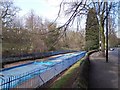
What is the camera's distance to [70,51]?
72.3 meters

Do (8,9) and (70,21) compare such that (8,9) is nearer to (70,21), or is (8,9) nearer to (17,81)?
(17,81)

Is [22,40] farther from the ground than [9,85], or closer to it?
farther from the ground

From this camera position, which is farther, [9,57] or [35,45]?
[35,45]

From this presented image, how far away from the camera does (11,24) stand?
4081 centimetres

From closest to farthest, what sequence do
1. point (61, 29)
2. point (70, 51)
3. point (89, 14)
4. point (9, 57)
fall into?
point (61, 29)
point (89, 14)
point (9, 57)
point (70, 51)

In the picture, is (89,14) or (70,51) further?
A: (70,51)

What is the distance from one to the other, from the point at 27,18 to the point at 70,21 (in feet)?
160

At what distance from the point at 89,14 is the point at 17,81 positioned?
6.29 metres

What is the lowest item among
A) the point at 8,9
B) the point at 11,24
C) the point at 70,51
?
the point at 70,51

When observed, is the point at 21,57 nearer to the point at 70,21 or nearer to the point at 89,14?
the point at 89,14

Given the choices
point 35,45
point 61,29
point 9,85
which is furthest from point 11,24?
point 61,29

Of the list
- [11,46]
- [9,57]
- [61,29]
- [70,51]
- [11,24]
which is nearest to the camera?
[61,29]

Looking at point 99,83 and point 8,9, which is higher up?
point 8,9

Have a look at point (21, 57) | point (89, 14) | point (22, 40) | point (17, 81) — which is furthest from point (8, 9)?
point (17, 81)
